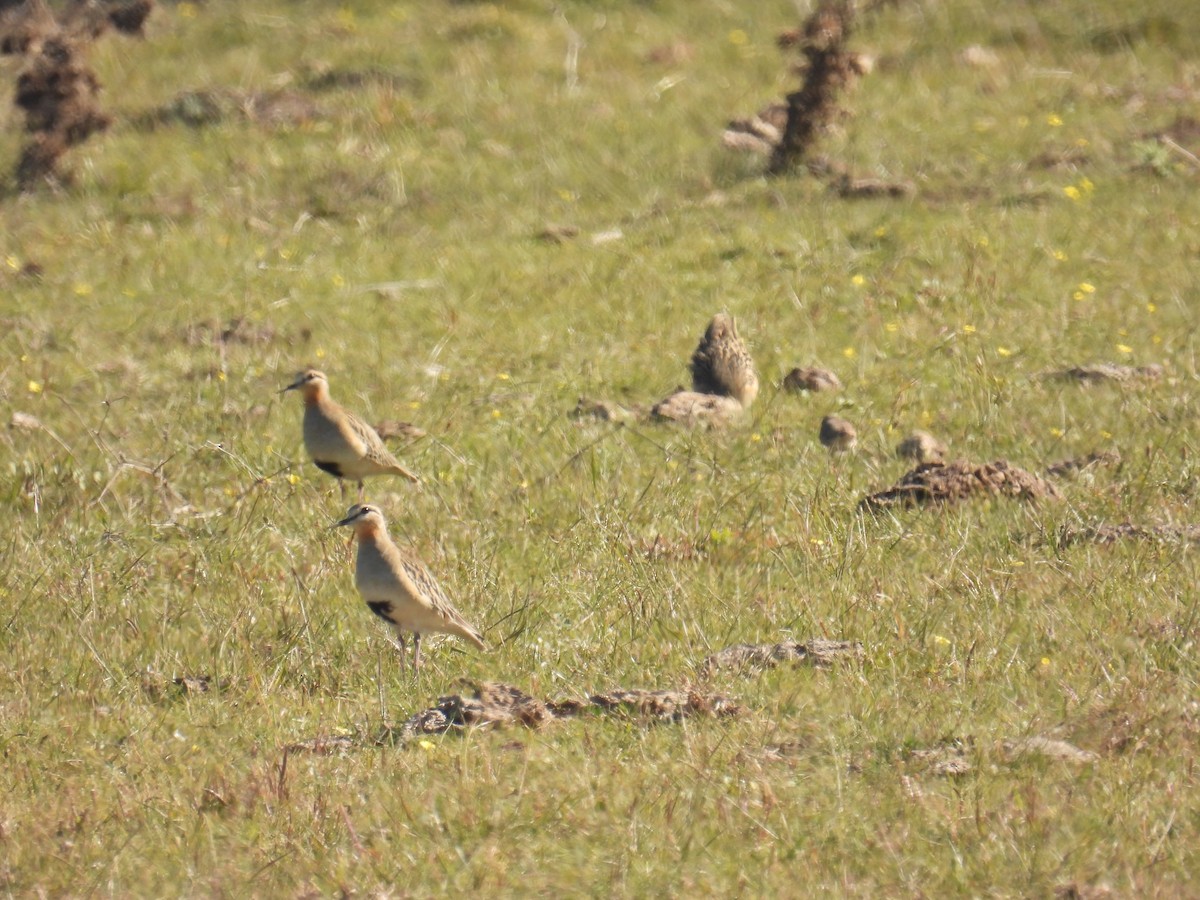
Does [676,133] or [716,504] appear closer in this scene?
[716,504]

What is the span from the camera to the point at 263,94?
15133mm

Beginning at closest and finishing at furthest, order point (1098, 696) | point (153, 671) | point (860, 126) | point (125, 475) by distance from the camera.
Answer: point (1098, 696) → point (153, 671) → point (125, 475) → point (860, 126)

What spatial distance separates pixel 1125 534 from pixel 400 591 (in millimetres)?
2847

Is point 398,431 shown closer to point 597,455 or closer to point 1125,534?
point 597,455

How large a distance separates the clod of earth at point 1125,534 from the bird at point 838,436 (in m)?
1.76

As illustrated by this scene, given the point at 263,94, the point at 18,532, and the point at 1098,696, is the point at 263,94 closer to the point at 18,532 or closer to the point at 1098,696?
the point at 18,532

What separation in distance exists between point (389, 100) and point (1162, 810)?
11.1 metres

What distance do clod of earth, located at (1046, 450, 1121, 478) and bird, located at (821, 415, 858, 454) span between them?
98cm

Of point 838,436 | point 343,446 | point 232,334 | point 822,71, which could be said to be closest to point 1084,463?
point 838,436

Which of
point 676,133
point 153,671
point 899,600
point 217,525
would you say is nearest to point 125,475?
point 217,525

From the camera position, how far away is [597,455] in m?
8.79

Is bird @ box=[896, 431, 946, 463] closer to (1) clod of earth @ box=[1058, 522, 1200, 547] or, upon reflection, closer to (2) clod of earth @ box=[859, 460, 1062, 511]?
(2) clod of earth @ box=[859, 460, 1062, 511]

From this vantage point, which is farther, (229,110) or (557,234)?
(229,110)

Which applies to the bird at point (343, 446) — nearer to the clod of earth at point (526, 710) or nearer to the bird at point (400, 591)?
the bird at point (400, 591)
